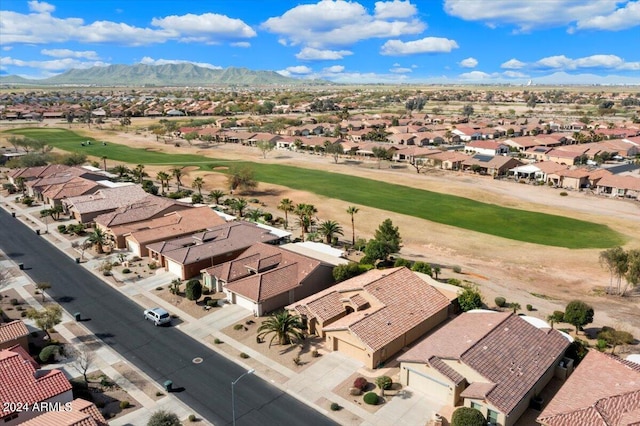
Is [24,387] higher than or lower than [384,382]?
higher

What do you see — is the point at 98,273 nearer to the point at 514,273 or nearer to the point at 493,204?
the point at 514,273

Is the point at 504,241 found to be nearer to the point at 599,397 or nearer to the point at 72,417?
the point at 599,397

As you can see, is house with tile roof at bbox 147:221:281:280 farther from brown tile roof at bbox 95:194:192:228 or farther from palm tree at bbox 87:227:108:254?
brown tile roof at bbox 95:194:192:228

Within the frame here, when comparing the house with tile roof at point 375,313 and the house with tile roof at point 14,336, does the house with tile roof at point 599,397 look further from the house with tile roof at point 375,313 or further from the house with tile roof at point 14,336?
the house with tile roof at point 14,336

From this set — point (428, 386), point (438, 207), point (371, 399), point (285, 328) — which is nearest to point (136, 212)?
point (285, 328)

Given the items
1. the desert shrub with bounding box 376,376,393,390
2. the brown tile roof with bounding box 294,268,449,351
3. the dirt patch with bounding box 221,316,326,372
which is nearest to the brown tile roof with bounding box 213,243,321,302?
the dirt patch with bounding box 221,316,326,372
